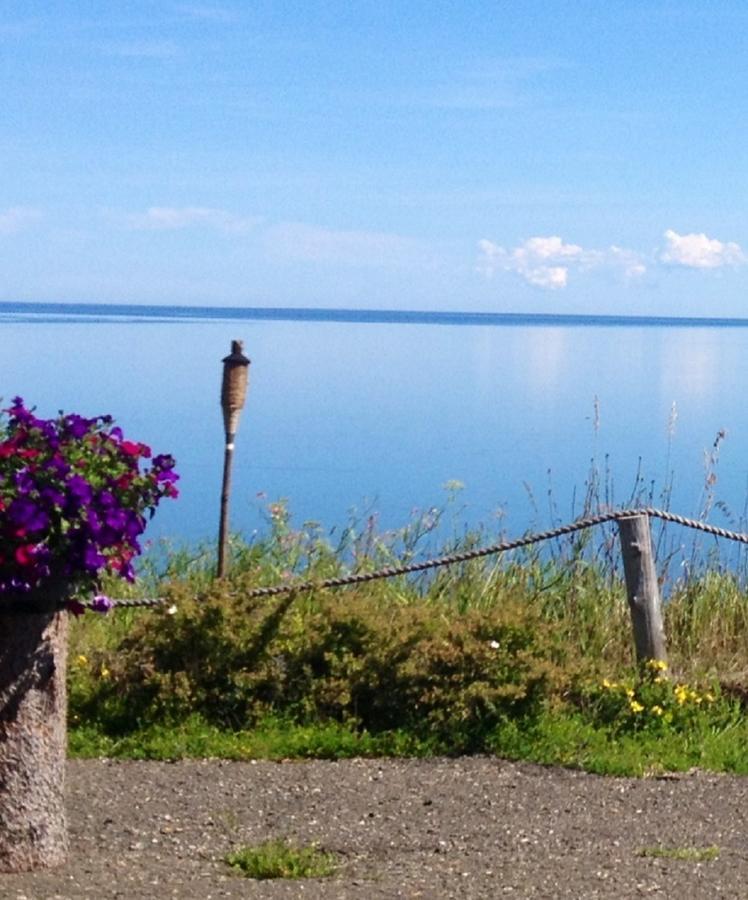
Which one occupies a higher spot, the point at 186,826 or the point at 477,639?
the point at 477,639

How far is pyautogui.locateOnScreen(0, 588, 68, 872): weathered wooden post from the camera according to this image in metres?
4.92

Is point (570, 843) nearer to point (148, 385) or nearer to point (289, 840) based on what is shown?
point (289, 840)

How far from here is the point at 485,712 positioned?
22.4ft

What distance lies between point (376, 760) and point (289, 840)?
1.23 meters

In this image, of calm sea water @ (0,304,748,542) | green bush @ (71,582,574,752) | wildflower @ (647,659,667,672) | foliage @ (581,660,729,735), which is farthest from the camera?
calm sea water @ (0,304,748,542)

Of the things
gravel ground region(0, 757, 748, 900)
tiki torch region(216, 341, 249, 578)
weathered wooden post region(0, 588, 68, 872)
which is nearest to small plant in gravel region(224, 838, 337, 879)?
gravel ground region(0, 757, 748, 900)

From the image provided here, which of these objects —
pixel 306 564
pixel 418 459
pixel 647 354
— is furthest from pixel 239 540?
pixel 647 354

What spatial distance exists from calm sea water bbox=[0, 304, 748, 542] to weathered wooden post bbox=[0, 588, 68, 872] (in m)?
6.10

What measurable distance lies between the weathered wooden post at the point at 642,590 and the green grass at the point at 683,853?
2.41 meters

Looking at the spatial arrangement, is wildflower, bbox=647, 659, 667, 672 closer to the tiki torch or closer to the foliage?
the foliage

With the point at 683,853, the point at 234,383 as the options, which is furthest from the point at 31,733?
the point at 234,383

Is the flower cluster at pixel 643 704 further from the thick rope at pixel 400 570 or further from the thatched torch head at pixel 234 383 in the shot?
the thatched torch head at pixel 234 383

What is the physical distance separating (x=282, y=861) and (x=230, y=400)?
173 inches

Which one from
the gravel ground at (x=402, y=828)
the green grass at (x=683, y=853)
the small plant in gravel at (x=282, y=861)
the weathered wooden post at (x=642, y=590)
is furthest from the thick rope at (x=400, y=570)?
the green grass at (x=683, y=853)
